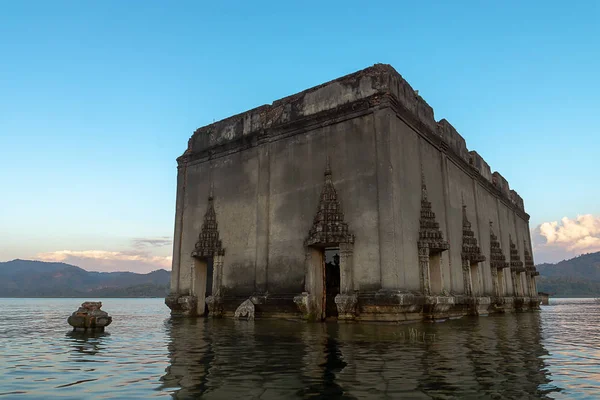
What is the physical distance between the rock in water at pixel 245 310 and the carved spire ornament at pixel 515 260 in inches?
780

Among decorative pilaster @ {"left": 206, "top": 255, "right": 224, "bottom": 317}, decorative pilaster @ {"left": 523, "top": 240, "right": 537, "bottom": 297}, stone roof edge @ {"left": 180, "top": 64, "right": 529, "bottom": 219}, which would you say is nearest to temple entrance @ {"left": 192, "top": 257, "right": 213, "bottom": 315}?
decorative pilaster @ {"left": 206, "top": 255, "right": 224, "bottom": 317}

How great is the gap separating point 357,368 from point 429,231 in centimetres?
1098

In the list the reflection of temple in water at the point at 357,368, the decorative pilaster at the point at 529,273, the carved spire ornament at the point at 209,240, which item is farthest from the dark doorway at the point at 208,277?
the decorative pilaster at the point at 529,273

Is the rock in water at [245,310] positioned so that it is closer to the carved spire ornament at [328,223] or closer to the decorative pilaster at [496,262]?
the carved spire ornament at [328,223]

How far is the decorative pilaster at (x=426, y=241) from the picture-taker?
51.4 ft

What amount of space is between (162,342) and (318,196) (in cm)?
843

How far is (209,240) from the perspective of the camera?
1948 centimetres

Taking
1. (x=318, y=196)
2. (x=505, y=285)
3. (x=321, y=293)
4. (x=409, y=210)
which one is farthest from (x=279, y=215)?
(x=505, y=285)

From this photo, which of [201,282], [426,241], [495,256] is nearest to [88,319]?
[201,282]

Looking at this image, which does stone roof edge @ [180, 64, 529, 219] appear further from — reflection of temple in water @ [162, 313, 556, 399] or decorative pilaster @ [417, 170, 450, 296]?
reflection of temple in water @ [162, 313, 556, 399]

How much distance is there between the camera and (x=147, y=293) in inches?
7475

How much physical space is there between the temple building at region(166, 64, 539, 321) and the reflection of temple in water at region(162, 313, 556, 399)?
5494mm

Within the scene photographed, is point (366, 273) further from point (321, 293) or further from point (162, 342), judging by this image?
point (162, 342)

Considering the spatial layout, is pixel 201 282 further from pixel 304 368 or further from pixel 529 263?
pixel 529 263
